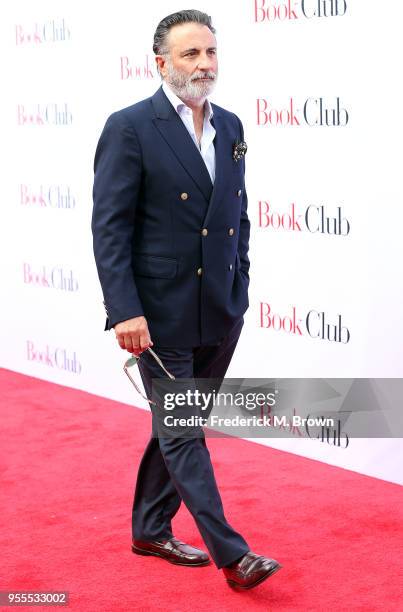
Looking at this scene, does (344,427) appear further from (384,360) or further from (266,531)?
(266,531)

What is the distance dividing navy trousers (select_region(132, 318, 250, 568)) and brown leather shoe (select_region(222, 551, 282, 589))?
0.09 feet

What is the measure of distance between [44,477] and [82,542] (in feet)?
2.35

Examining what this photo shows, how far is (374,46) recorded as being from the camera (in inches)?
159

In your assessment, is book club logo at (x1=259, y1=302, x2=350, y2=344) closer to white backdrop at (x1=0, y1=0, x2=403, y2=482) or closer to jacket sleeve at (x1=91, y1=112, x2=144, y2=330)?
white backdrop at (x1=0, y1=0, x2=403, y2=482)

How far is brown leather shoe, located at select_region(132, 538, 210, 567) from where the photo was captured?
3523mm

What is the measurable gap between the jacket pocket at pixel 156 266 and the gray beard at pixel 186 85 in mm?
448

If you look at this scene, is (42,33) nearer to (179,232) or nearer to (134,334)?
(179,232)

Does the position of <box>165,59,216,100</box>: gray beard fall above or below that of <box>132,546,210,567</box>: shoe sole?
above

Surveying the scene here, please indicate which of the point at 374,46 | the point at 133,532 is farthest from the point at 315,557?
the point at 374,46

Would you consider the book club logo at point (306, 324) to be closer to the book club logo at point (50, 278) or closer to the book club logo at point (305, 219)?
the book club logo at point (305, 219)

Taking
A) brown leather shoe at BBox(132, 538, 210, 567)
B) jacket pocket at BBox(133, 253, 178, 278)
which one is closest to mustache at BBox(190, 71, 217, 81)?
jacket pocket at BBox(133, 253, 178, 278)

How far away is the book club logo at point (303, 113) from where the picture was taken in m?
4.24

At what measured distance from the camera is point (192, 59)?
10.5 ft

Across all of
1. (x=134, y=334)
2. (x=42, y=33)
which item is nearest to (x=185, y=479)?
(x=134, y=334)
